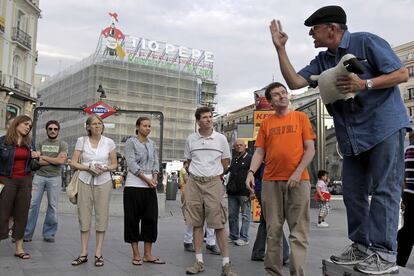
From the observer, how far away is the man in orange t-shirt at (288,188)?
13.1ft

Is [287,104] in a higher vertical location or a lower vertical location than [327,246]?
higher

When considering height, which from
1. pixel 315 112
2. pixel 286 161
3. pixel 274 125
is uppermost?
pixel 315 112

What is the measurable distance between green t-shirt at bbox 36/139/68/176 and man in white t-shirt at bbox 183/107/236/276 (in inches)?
111

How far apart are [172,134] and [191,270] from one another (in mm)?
53808

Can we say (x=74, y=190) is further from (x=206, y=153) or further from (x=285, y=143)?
(x=285, y=143)

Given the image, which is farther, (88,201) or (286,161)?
(88,201)

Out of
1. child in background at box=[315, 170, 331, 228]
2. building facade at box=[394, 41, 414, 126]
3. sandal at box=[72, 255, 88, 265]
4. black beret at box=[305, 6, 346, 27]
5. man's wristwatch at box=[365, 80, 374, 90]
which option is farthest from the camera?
building facade at box=[394, 41, 414, 126]

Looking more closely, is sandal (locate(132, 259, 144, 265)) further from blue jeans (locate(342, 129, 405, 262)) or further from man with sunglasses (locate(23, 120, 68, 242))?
blue jeans (locate(342, 129, 405, 262))

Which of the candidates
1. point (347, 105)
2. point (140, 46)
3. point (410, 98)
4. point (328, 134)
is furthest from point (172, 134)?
point (347, 105)

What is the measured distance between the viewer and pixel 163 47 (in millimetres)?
78812

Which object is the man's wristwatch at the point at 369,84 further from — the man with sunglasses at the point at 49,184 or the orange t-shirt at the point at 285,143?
the man with sunglasses at the point at 49,184

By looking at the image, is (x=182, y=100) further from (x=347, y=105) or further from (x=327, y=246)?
(x=347, y=105)

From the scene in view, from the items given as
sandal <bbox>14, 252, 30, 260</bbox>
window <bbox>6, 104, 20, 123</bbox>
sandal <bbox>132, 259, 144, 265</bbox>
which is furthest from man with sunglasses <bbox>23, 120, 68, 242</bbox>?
window <bbox>6, 104, 20, 123</bbox>

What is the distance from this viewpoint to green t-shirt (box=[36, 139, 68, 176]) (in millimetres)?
7387
